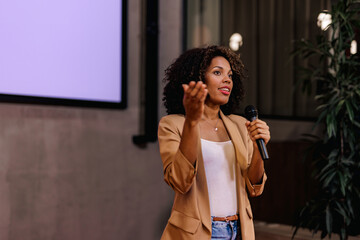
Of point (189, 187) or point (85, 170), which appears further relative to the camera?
point (85, 170)

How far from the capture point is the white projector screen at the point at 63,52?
2412 millimetres

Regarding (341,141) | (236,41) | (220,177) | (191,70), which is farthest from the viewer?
(236,41)

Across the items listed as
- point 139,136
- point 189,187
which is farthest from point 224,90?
point 139,136

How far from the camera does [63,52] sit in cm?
263

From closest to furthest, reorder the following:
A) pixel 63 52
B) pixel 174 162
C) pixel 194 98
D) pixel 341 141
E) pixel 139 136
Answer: pixel 194 98
pixel 174 162
pixel 63 52
pixel 341 141
pixel 139 136

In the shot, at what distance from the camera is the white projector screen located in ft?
7.91

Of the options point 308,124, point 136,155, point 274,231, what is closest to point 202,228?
Answer: point 136,155

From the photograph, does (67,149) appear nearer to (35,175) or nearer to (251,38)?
(35,175)

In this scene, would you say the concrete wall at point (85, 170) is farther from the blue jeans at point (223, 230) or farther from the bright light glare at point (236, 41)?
the blue jeans at point (223, 230)

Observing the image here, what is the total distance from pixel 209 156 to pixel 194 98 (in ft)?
1.13

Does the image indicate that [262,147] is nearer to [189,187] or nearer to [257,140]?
[257,140]

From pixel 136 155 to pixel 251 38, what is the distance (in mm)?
1942

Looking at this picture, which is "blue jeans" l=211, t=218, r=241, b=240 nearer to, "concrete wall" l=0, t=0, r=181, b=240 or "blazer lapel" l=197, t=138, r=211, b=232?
"blazer lapel" l=197, t=138, r=211, b=232

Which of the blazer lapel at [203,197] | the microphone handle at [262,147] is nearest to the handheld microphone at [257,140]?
the microphone handle at [262,147]
